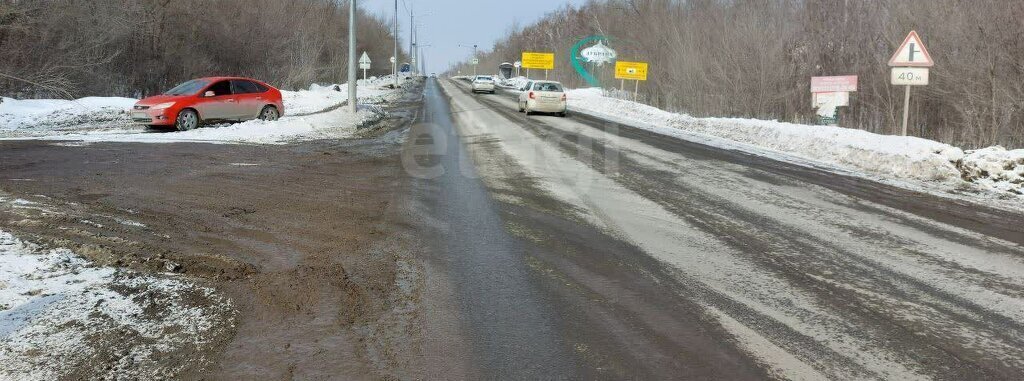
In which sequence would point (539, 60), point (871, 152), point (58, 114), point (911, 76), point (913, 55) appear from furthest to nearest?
1. point (539, 60)
2. point (58, 114)
3. point (911, 76)
4. point (913, 55)
5. point (871, 152)

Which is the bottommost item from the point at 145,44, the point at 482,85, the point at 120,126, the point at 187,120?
the point at 120,126

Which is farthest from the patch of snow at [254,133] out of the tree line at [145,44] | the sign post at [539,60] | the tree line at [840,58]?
the sign post at [539,60]

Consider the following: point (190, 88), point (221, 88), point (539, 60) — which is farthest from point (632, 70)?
point (539, 60)

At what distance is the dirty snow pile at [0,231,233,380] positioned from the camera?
11.2 feet

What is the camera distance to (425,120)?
2359cm

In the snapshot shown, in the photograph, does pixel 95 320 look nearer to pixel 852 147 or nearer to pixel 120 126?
pixel 852 147

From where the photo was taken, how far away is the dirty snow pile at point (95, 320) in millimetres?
3406

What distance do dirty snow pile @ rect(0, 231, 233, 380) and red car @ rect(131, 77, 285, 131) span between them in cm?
1334

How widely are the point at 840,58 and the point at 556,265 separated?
2465 centimetres

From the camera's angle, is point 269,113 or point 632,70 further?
point 632,70

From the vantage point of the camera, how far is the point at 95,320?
3975 millimetres

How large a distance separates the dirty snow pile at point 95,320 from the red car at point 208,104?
1334cm

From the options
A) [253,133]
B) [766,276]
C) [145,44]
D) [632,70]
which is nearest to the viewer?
[766,276]

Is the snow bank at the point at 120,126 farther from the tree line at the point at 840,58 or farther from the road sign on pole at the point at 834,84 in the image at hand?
the tree line at the point at 840,58
